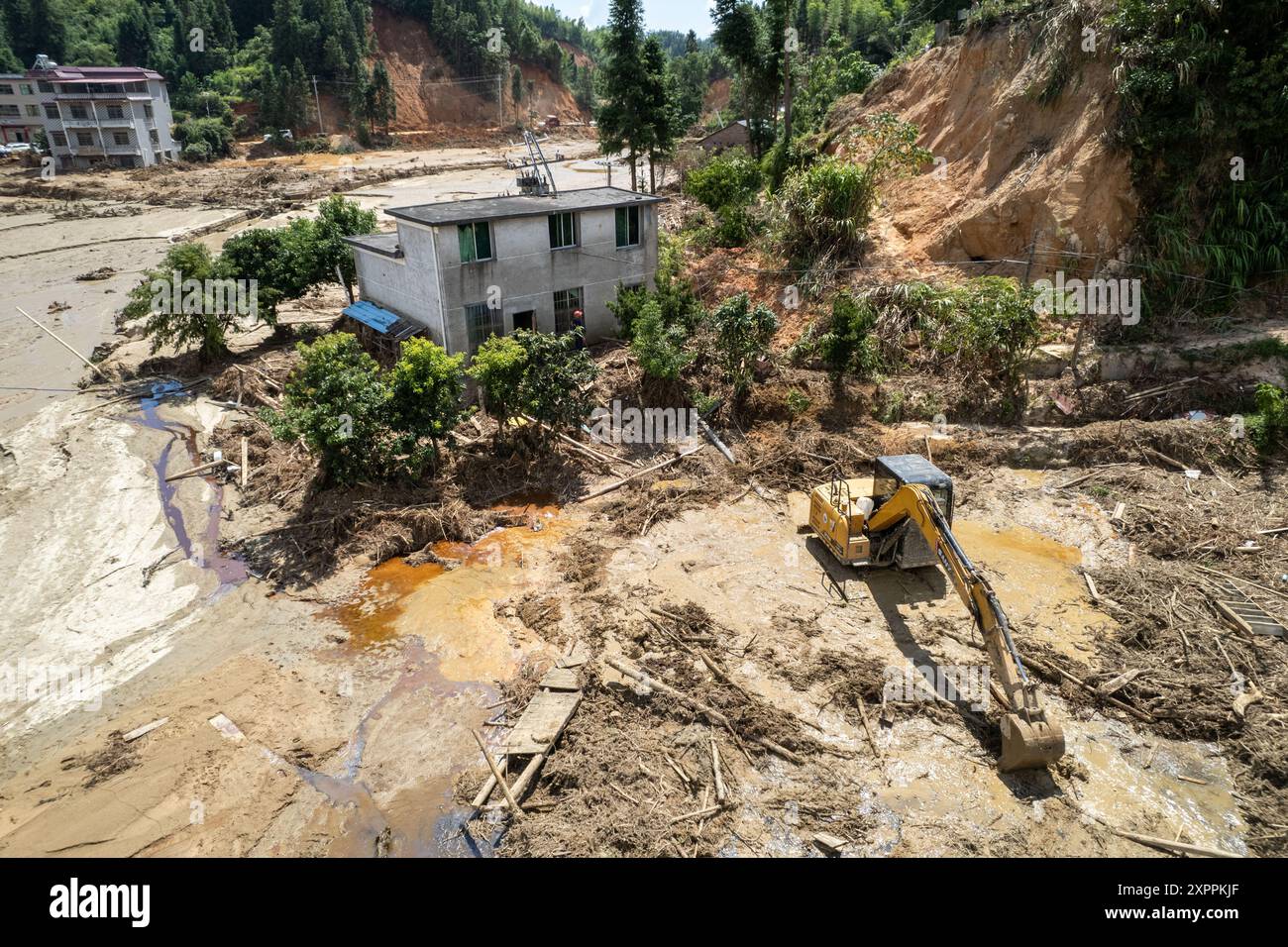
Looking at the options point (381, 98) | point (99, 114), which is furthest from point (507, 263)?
point (381, 98)

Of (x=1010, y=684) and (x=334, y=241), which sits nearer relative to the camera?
(x=1010, y=684)

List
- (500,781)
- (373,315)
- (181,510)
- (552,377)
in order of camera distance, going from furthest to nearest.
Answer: (373,315) < (552,377) < (181,510) < (500,781)

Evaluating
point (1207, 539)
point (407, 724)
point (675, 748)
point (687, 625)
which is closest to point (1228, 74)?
point (1207, 539)

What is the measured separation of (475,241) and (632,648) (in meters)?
14.4

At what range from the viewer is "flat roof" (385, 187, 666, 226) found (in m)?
22.3

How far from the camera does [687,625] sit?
14086 mm

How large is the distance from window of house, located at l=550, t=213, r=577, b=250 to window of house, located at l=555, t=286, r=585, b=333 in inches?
61.2

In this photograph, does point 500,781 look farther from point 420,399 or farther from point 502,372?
point 502,372

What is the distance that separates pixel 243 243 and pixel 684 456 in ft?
60.1

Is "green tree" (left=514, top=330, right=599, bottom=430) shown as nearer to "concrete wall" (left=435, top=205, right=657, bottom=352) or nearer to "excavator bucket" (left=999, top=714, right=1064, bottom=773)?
"concrete wall" (left=435, top=205, right=657, bottom=352)

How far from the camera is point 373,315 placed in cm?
2581
